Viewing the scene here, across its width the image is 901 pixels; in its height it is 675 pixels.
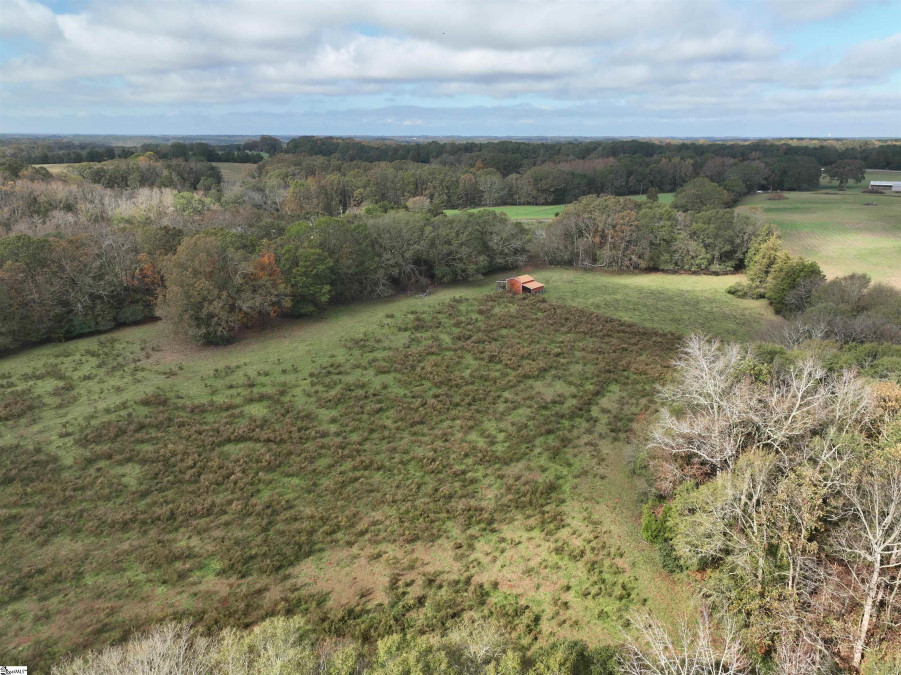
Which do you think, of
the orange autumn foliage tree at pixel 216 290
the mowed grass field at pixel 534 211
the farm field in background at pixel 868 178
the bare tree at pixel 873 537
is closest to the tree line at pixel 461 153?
the farm field in background at pixel 868 178

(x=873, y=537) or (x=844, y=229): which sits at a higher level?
(x=844, y=229)

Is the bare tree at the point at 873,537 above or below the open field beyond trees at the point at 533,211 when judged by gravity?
below

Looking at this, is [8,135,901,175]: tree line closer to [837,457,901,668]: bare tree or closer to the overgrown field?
the overgrown field

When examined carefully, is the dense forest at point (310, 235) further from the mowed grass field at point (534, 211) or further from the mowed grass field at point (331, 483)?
the mowed grass field at point (534, 211)

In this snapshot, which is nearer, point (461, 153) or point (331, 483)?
point (331, 483)

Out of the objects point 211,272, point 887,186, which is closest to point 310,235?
point 211,272

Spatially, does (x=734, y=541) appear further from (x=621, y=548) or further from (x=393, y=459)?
(x=393, y=459)

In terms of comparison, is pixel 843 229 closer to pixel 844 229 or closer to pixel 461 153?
pixel 844 229
